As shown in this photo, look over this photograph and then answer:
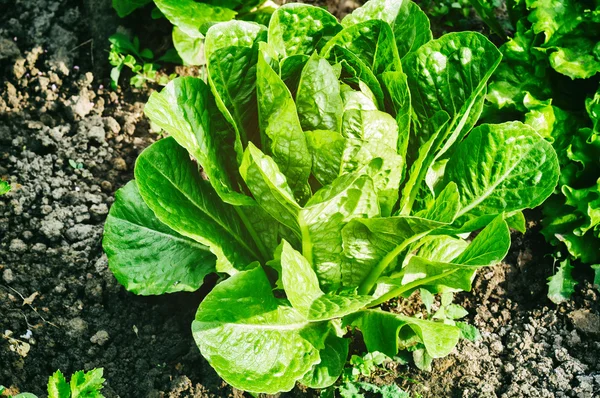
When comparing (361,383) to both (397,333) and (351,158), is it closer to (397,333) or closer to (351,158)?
(397,333)

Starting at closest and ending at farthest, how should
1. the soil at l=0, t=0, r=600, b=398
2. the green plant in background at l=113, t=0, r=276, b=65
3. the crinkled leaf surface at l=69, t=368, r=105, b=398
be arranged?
the crinkled leaf surface at l=69, t=368, r=105, b=398, the soil at l=0, t=0, r=600, b=398, the green plant in background at l=113, t=0, r=276, b=65

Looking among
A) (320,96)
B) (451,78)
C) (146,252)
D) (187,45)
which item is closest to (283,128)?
(320,96)

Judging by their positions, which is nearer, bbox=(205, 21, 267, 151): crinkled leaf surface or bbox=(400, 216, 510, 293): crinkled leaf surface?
bbox=(400, 216, 510, 293): crinkled leaf surface

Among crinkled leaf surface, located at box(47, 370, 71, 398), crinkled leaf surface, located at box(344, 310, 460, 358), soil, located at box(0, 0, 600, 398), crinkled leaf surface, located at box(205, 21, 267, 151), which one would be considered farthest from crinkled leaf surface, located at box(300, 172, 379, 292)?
crinkled leaf surface, located at box(47, 370, 71, 398)

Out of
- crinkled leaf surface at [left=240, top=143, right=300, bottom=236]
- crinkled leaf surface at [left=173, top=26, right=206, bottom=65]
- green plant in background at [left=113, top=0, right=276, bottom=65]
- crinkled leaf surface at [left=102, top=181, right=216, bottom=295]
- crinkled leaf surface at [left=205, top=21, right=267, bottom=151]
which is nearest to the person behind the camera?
crinkled leaf surface at [left=240, top=143, right=300, bottom=236]

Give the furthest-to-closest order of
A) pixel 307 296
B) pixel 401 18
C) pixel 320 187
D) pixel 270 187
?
pixel 401 18 → pixel 320 187 → pixel 307 296 → pixel 270 187

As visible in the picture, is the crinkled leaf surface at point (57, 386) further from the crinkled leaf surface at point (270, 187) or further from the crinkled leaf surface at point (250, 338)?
the crinkled leaf surface at point (270, 187)

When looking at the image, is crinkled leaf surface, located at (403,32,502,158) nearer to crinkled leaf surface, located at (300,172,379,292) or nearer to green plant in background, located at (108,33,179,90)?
crinkled leaf surface, located at (300,172,379,292)
